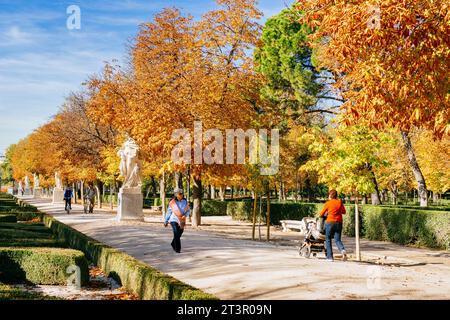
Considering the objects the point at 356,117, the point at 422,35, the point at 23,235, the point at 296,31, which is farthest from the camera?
the point at 296,31

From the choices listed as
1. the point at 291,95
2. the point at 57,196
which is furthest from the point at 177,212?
the point at 57,196

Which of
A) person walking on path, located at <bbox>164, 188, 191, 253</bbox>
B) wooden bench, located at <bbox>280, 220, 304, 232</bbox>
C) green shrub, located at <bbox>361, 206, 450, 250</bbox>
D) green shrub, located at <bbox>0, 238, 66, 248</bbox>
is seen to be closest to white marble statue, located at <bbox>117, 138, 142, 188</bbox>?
wooden bench, located at <bbox>280, 220, 304, 232</bbox>

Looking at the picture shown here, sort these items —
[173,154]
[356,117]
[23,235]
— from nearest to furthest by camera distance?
[356,117], [23,235], [173,154]

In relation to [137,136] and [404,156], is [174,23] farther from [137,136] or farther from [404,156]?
[404,156]

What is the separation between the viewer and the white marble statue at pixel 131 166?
24.0 meters

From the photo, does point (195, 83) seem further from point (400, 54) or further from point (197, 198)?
point (400, 54)

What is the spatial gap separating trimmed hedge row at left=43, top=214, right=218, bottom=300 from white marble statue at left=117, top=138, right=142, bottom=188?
33.5 feet

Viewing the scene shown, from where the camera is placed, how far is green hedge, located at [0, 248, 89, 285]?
960cm

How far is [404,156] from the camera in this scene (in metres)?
42.8

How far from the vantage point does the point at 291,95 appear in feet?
112

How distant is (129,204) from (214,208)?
18.1 meters
